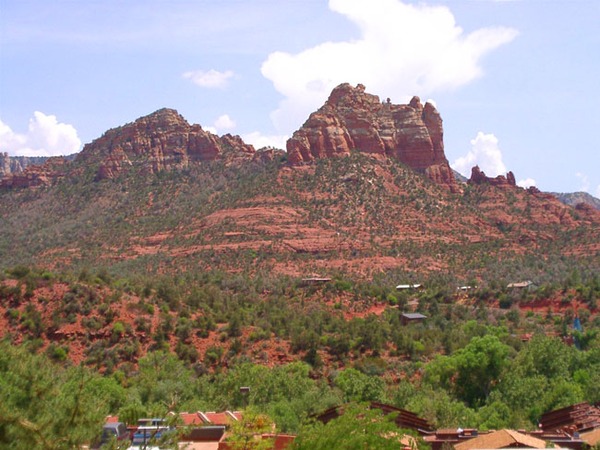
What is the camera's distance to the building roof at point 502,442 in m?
26.4

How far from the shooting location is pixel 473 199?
4491 inches

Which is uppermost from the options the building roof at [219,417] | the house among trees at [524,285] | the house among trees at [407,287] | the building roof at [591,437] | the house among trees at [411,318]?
the house among trees at [524,285]

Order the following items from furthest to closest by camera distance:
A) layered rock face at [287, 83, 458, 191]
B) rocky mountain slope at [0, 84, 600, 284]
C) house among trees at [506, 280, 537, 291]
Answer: layered rock face at [287, 83, 458, 191], rocky mountain slope at [0, 84, 600, 284], house among trees at [506, 280, 537, 291]

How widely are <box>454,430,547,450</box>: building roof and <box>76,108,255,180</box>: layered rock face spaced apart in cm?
10260

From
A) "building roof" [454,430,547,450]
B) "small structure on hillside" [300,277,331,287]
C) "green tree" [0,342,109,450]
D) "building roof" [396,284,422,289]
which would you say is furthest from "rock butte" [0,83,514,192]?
"green tree" [0,342,109,450]

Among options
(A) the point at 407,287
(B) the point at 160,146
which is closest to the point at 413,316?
(A) the point at 407,287

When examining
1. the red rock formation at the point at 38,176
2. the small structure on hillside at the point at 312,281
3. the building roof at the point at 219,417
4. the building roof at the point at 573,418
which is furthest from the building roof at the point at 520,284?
the red rock formation at the point at 38,176

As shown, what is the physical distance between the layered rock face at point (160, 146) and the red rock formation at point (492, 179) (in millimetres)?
33008

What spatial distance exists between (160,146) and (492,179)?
50.9 meters

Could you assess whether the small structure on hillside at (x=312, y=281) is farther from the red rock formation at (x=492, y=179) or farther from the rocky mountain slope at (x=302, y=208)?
the red rock formation at (x=492, y=179)

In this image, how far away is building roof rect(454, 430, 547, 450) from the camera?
2644 centimetres

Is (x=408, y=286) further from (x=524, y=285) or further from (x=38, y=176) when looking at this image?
(x=38, y=176)

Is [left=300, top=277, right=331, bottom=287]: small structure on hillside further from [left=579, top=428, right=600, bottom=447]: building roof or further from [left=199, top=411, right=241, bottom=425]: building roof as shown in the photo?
[left=579, top=428, right=600, bottom=447]: building roof

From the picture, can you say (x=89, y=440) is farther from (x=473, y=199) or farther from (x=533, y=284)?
(x=473, y=199)
